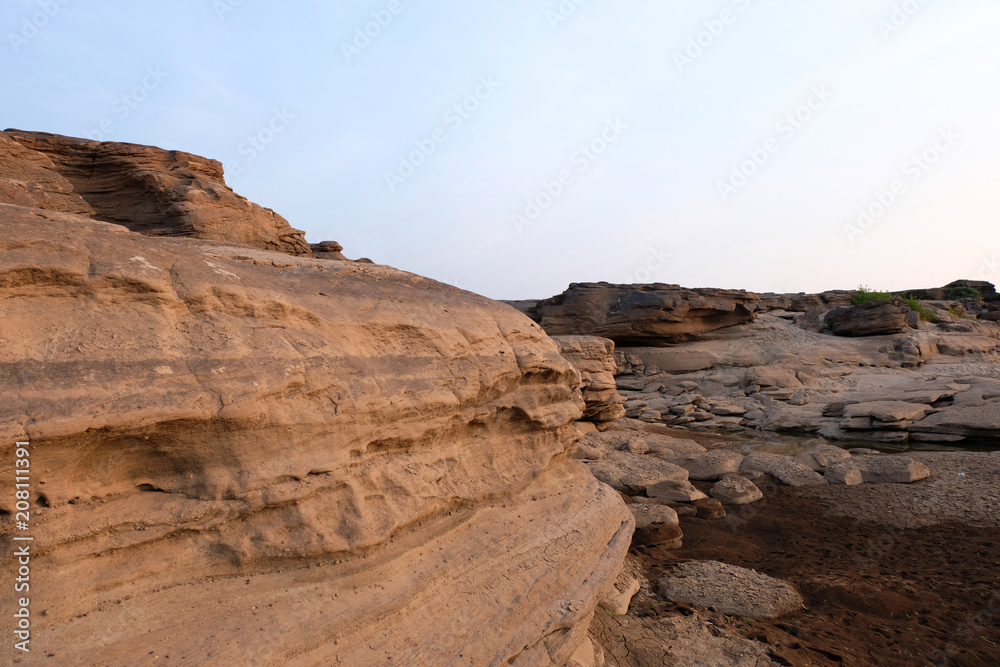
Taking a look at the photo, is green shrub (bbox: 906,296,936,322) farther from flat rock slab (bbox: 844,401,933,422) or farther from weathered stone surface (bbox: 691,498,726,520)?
weathered stone surface (bbox: 691,498,726,520)

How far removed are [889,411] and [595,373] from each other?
647cm

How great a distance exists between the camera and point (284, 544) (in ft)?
8.22

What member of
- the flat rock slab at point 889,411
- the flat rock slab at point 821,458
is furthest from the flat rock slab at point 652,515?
the flat rock slab at point 889,411

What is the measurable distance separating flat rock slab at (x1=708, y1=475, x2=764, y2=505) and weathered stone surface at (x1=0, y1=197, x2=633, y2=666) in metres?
4.17

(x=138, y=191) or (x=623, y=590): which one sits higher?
(x=138, y=191)

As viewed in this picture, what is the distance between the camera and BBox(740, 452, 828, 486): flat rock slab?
312 inches

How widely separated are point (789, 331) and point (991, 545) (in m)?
12.8

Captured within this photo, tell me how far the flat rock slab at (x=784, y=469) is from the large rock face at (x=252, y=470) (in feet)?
18.2

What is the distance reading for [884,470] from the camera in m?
7.79

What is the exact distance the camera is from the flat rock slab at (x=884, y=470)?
763 cm

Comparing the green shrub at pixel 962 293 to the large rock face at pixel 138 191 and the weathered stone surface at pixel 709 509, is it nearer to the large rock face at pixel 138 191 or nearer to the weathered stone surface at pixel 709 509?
the weathered stone surface at pixel 709 509

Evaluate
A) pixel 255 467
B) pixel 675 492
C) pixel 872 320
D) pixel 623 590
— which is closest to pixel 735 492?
pixel 675 492

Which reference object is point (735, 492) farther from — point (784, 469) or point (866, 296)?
point (866, 296)

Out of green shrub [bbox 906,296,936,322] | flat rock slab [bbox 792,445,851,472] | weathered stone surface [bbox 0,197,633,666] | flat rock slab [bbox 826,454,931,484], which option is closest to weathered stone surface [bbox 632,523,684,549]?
weathered stone surface [bbox 0,197,633,666]
